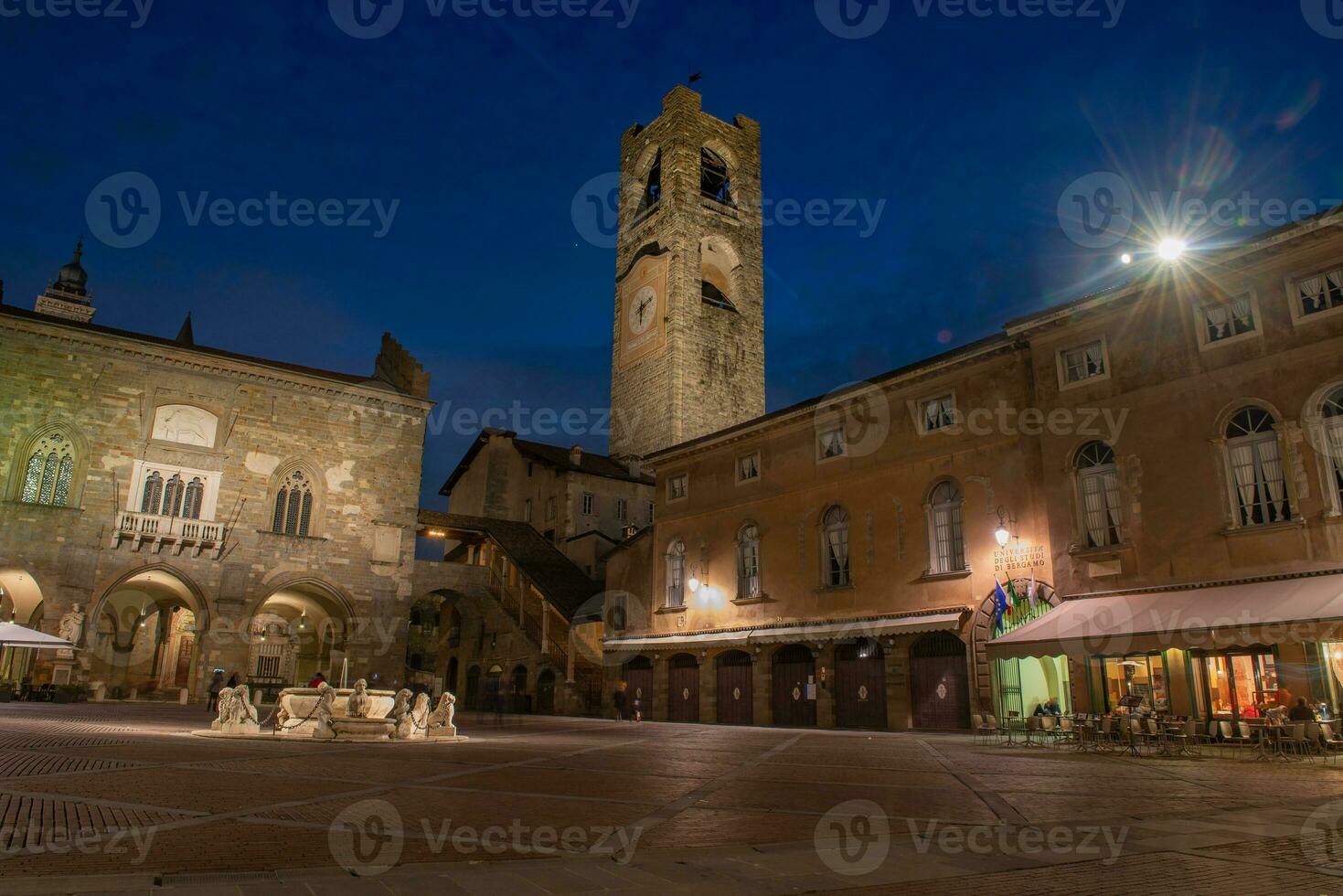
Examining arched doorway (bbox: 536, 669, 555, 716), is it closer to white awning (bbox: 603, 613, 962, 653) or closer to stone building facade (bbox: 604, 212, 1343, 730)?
white awning (bbox: 603, 613, 962, 653)

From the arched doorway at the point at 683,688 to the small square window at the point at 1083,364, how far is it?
15.3 metres

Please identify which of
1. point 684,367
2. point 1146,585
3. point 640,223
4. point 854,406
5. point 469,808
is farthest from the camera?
point 640,223

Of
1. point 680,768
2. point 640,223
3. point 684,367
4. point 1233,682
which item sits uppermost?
point 640,223

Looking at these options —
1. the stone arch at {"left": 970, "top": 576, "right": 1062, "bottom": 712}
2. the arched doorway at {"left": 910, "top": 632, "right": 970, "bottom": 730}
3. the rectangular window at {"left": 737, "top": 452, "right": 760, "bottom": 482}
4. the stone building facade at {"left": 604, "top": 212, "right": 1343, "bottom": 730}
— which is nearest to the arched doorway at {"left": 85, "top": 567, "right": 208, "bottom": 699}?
the stone building facade at {"left": 604, "top": 212, "right": 1343, "bottom": 730}

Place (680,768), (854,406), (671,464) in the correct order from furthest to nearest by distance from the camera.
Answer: (671,464)
(854,406)
(680,768)

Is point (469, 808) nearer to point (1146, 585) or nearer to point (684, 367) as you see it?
point (1146, 585)

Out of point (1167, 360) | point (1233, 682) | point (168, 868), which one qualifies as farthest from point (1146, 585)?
point (168, 868)

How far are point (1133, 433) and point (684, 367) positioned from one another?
3191cm

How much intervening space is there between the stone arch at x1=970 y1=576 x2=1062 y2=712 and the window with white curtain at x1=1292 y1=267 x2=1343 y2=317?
7.79m

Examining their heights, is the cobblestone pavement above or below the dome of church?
below

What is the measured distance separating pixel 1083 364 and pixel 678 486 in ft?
50.7

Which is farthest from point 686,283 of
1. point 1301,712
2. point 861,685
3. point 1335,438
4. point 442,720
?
point 1301,712

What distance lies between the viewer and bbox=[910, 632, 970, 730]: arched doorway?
22.5 metres

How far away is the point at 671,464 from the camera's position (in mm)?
33281
